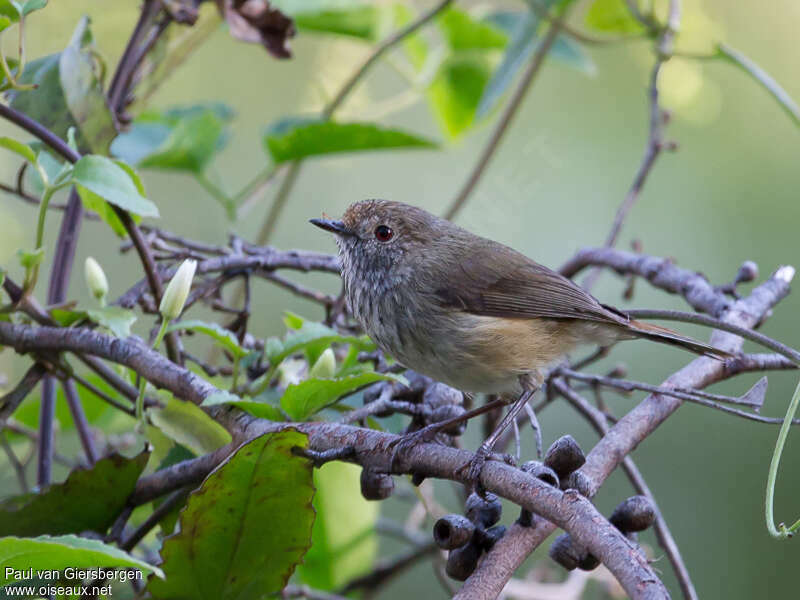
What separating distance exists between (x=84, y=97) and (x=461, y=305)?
1161 mm

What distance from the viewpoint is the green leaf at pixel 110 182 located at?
1767 millimetres

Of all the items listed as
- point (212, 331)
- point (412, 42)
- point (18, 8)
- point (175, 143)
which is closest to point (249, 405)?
point (212, 331)

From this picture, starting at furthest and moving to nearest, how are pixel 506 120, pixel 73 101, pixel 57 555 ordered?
pixel 506 120 < pixel 73 101 < pixel 57 555

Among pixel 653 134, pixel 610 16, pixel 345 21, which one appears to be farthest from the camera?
pixel 610 16

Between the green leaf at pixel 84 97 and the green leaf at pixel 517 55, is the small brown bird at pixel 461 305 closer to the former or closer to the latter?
the green leaf at pixel 517 55

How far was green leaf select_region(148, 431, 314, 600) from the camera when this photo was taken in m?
1.55

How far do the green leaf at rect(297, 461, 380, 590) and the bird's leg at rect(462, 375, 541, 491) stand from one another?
0.57m

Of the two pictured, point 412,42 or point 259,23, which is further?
point 412,42

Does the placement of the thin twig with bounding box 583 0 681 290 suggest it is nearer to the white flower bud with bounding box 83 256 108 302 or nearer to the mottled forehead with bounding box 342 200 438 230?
the mottled forehead with bounding box 342 200 438 230

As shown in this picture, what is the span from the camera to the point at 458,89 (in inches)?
150

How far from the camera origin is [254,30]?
8.91 feet

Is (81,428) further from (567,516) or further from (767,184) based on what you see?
(767,184)

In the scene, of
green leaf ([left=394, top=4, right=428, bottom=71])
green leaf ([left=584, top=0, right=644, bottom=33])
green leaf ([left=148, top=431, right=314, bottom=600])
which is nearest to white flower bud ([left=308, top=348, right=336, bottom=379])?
green leaf ([left=148, top=431, right=314, bottom=600])

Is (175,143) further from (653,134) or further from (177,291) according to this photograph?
(653,134)
